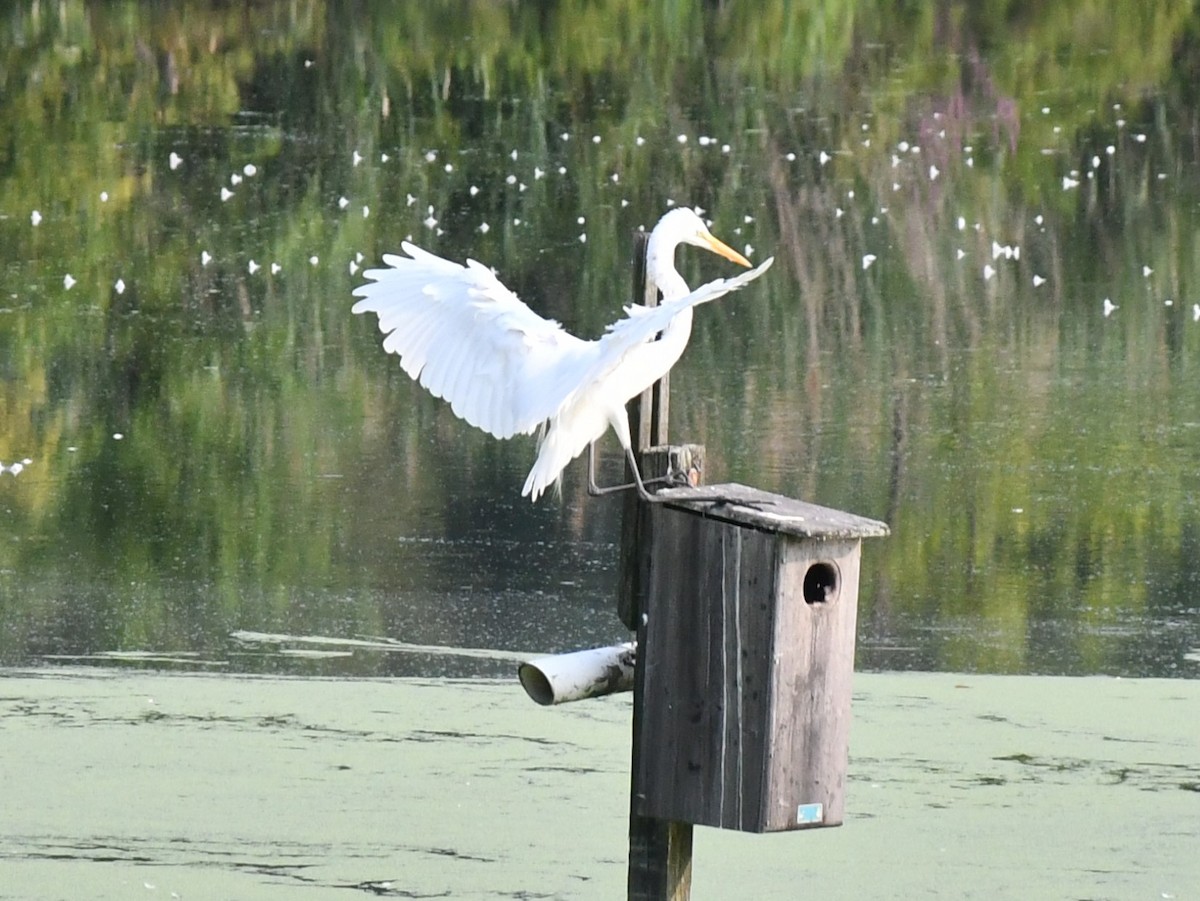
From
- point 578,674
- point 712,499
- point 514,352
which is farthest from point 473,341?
point 712,499

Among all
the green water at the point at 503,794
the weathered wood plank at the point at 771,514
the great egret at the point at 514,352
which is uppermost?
the great egret at the point at 514,352

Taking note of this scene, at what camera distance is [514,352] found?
439 centimetres

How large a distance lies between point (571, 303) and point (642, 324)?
6211 millimetres

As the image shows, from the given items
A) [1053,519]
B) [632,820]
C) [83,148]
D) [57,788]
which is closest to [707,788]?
[632,820]

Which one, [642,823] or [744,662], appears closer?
[744,662]

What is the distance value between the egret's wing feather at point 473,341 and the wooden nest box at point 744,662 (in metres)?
0.60

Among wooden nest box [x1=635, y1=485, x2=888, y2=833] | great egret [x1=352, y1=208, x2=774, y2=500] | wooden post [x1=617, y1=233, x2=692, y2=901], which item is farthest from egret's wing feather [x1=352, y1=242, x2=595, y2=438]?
wooden nest box [x1=635, y1=485, x2=888, y2=833]

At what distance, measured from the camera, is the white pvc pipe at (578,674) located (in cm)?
394

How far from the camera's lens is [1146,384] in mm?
9281

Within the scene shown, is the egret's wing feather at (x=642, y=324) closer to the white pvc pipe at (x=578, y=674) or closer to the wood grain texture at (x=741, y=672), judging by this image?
the wood grain texture at (x=741, y=672)

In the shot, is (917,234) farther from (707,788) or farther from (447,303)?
(707,788)

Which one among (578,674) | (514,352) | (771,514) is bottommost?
(578,674)

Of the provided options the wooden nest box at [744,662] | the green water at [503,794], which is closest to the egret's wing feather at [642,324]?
the wooden nest box at [744,662]

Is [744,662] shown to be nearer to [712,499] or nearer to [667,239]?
[712,499]
